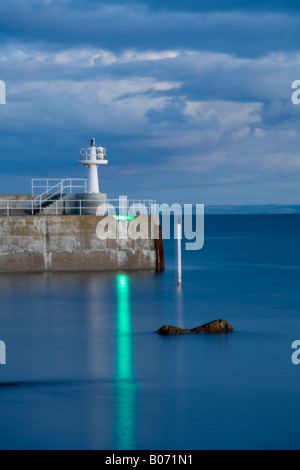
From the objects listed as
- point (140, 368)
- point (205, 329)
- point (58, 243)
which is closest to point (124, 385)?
point (140, 368)

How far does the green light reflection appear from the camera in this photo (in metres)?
9.74

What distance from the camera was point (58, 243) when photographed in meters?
24.3

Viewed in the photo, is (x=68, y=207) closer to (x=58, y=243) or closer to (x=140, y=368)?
(x=58, y=243)

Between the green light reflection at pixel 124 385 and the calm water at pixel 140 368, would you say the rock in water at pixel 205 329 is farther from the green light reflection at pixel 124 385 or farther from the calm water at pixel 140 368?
the green light reflection at pixel 124 385

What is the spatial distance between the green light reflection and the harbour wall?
4.81m

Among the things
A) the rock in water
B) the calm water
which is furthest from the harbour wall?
the rock in water

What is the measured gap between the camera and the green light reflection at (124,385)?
9742mm

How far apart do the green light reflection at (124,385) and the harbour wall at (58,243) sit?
4.81 metres

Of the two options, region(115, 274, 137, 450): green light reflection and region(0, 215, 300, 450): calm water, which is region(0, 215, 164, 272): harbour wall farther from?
region(115, 274, 137, 450): green light reflection

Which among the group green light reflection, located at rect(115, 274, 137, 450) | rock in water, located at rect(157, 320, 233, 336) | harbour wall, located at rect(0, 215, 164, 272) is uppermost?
harbour wall, located at rect(0, 215, 164, 272)

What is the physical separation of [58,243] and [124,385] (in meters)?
12.6

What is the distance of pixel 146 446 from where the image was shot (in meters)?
9.40

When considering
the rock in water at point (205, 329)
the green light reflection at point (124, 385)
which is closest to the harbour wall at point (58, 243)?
the green light reflection at point (124, 385)

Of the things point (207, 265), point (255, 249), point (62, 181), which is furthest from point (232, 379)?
point (255, 249)
